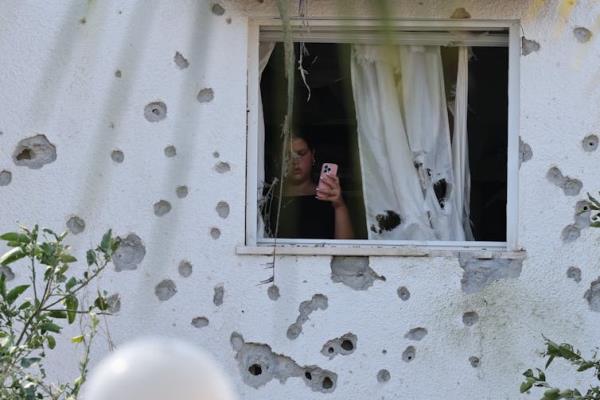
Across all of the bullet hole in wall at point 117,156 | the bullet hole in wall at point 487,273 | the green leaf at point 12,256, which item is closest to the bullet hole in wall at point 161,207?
the bullet hole in wall at point 117,156

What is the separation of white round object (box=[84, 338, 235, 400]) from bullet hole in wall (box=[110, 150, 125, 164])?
12.8 ft

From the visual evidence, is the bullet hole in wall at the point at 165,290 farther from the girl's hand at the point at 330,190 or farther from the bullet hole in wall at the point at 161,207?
the girl's hand at the point at 330,190

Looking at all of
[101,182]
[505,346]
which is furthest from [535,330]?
[101,182]

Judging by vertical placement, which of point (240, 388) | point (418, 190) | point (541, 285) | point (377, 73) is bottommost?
point (240, 388)

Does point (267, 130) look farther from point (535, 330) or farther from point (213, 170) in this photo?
point (535, 330)

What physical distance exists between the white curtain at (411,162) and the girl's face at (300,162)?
273mm

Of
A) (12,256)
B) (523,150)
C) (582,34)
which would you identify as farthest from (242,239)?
(12,256)

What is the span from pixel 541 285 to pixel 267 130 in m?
1.52

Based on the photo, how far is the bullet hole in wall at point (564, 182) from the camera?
5.49 m

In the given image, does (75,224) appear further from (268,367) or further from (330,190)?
(330,190)

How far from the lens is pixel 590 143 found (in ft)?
18.1

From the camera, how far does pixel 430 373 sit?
5473 mm

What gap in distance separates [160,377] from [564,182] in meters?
4.18

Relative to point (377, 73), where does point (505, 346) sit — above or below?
below
